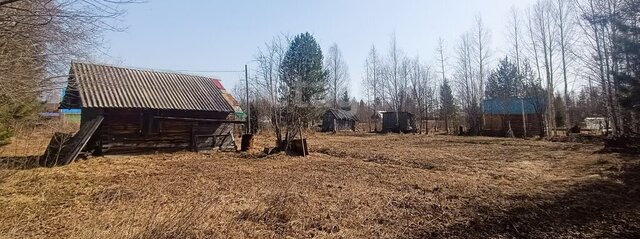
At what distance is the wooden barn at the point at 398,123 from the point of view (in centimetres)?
4469

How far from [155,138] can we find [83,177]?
7140 millimetres

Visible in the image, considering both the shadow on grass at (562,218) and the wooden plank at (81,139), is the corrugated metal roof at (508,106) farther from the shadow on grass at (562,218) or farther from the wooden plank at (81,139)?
the wooden plank at (81,139)

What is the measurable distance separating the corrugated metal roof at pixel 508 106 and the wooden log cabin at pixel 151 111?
94.5ft

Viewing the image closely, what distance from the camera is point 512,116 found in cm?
3681

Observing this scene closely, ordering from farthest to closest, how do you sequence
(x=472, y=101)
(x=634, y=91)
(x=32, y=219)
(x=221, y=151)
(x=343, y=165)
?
1. (x=472, y=101)
2. (x=221, y=151)
3. (x=343, y=165)
4. (x=634, y=91)
5. (x=32, y=219)

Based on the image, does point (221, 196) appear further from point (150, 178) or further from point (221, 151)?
point (221, 151)

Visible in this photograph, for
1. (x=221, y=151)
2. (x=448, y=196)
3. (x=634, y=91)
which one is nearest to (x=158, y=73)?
(x=221, y=151)

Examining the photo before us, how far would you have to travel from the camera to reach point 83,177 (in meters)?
10.2

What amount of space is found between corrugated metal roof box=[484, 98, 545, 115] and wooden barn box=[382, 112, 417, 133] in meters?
8.57

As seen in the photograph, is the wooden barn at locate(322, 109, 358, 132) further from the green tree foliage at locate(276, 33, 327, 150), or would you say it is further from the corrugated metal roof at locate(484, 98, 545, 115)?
the green tree foliage at locate(276, 33, 327, 150)

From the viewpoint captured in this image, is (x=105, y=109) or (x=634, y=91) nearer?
(x=634, y=91)

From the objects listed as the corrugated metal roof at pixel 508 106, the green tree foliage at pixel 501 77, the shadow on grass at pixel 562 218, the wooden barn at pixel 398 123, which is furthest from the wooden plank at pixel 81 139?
the green tree foliage at pixel 501 77

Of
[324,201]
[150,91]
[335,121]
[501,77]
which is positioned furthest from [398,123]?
[324,201]

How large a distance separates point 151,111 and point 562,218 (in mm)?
16201
